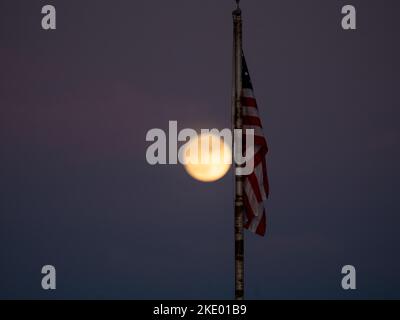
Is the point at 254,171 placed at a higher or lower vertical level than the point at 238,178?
higher

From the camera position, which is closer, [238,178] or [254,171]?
[238,178]

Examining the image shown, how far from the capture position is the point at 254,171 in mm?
20688

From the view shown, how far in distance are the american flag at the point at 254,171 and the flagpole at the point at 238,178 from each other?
410mm

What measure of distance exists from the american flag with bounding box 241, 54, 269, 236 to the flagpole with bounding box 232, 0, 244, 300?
41 centimetres

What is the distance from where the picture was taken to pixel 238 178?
19.8 meters

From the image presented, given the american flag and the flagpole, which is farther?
the american flag

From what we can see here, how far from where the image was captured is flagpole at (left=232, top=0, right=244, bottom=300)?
63.7 feet

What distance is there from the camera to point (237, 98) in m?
20.1

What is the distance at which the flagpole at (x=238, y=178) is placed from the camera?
63.7 feet

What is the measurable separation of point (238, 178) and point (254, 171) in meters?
1.11
